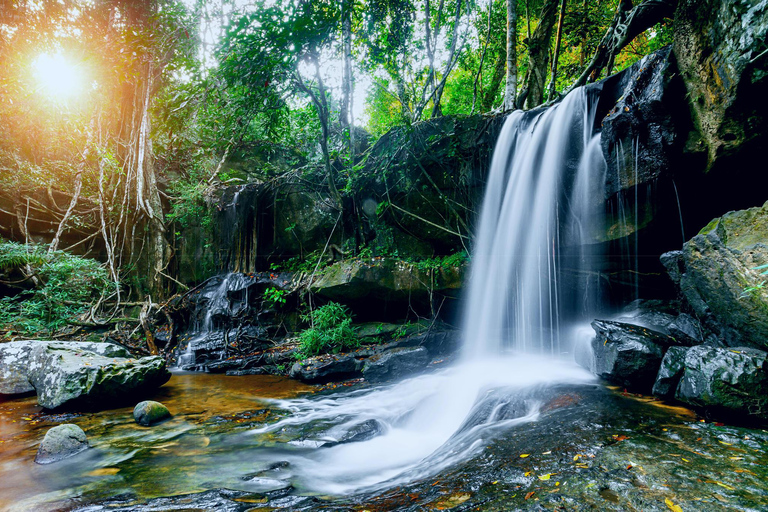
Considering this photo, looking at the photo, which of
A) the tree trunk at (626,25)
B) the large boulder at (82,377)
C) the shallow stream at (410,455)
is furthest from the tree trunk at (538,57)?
the large boulder at (82,377)

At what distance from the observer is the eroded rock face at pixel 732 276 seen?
3402 mm

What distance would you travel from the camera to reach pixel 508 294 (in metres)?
7.24

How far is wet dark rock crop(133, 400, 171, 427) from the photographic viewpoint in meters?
4.21

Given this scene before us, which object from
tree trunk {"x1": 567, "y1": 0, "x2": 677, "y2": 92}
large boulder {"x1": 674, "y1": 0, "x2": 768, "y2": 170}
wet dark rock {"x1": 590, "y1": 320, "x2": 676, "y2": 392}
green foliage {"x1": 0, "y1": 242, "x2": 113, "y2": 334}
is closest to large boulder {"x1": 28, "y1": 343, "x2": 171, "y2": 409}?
green foliage {"x1": 0, "y1": 242, "x2": 113, "y2": 334}

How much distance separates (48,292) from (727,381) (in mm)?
11453

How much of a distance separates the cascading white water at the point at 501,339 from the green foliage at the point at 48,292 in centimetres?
614

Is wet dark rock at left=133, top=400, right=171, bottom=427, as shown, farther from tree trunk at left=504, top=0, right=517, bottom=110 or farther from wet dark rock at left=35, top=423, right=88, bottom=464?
tree trunk at left=504, top=0, right=517, bottom=110

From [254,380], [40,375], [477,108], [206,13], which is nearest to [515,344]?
[254,380]

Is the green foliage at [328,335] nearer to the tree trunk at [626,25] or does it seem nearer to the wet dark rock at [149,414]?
the wet dark rock at [149,414]

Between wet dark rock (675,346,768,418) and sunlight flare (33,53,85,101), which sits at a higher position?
sunlight flare (33,53,85,101)

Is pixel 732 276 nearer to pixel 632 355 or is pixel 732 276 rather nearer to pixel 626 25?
pixel 632 355

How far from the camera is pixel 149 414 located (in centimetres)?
423

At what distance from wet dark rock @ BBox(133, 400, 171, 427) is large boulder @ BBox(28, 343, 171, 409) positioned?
2.25 feet

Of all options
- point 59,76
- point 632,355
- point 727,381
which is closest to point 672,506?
point 727,381
